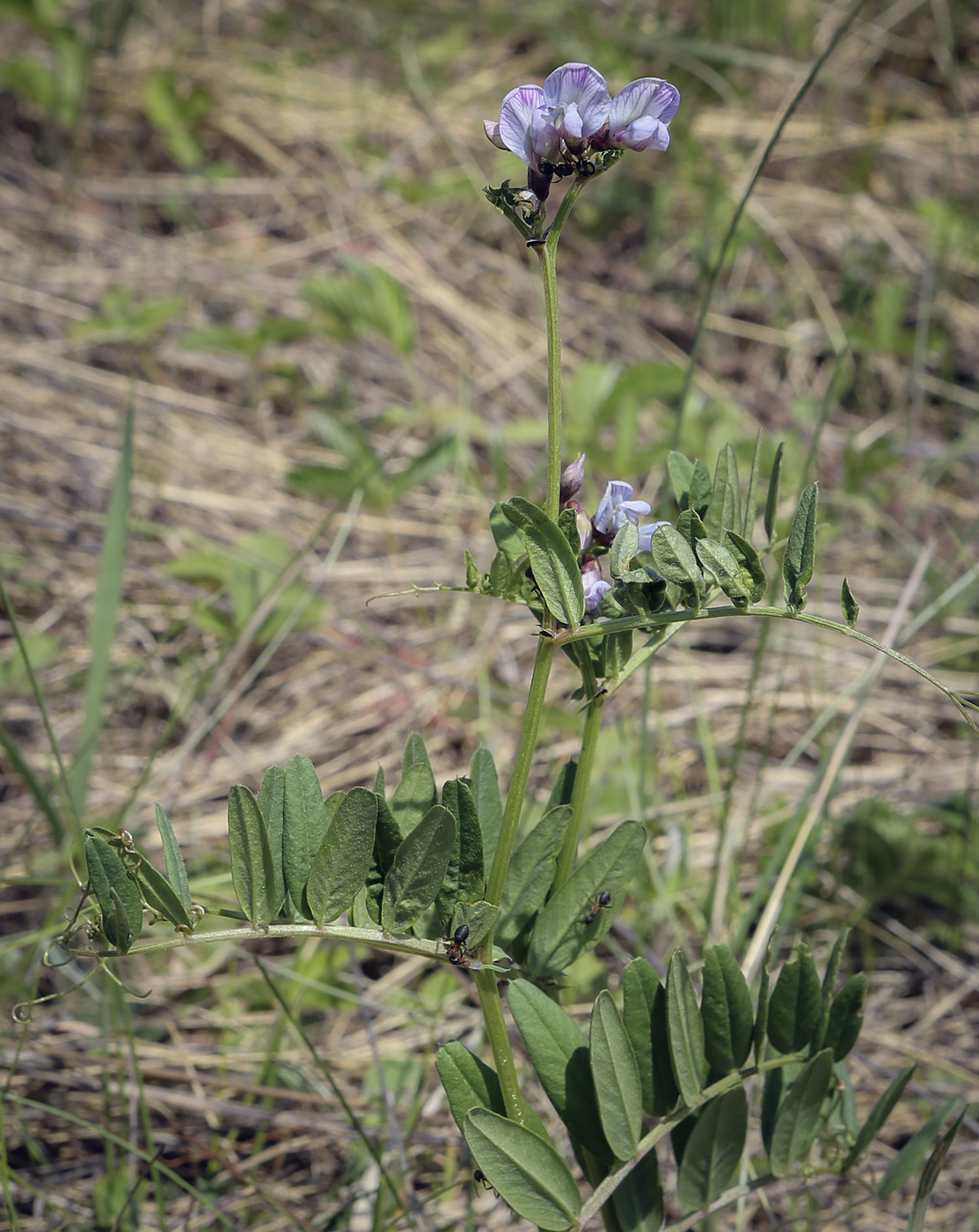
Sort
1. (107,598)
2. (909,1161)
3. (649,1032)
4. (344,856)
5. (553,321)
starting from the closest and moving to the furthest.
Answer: (553,321), (344,856), (649,1032), (909,1161), (107,598)

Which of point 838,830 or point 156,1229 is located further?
point 838,830

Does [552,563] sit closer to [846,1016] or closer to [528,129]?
[528,129]

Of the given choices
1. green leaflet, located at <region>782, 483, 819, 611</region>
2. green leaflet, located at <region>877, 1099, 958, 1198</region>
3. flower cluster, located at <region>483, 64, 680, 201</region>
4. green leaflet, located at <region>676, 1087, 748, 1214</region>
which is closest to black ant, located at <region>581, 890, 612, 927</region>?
green leaflet, located at <region>676, 1087, 748, 1214</region>

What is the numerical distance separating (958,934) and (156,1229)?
1263 mm

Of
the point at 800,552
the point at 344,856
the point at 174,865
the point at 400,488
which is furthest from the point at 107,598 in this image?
the point at 800,552

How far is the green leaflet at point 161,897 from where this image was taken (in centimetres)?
86

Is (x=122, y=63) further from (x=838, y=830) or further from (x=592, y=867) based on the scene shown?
(x=592, y=867)

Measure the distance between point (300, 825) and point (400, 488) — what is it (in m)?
1.45

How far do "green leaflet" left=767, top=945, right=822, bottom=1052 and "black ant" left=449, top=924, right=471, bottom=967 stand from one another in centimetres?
31

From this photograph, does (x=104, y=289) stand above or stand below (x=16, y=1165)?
above

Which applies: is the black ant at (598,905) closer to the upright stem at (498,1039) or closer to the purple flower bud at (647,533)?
the upright stem at (498,1039)

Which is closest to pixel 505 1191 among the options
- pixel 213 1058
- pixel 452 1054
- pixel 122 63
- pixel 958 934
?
pixel 452 1054

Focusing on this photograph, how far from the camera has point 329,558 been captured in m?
2.05

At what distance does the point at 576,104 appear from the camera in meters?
0.82
